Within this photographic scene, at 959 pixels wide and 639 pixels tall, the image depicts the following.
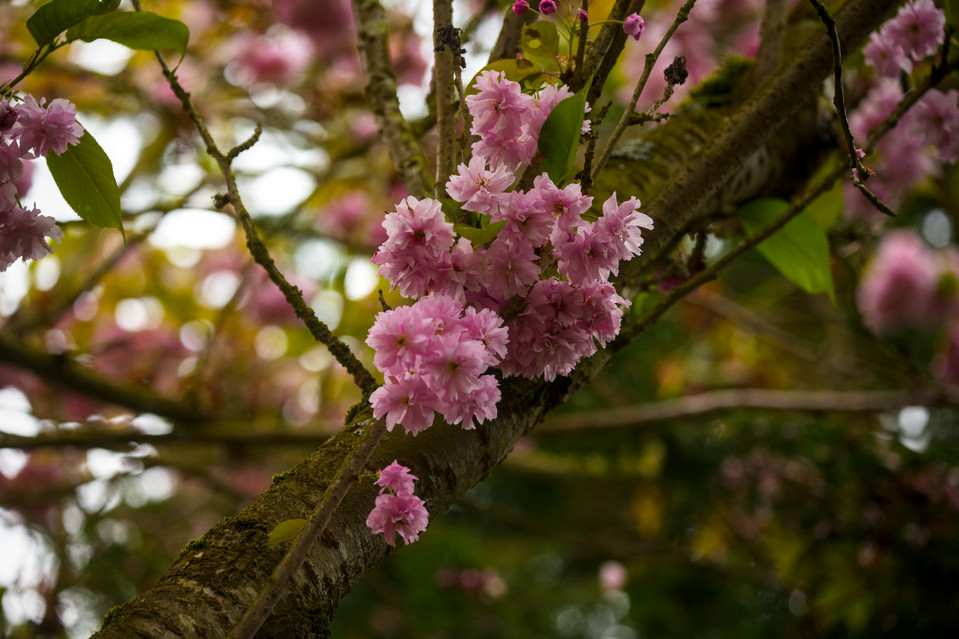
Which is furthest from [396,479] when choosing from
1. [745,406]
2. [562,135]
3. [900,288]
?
[900,288]

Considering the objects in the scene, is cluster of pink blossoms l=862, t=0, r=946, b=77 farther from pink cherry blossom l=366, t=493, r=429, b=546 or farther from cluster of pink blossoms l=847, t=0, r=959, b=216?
pink cherry blossom l=366, t=493, r=429, b=546

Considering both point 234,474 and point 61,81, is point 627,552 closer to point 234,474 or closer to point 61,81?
point 234,474

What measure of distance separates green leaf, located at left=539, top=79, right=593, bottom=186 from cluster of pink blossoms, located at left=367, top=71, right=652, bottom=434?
0.02 metres

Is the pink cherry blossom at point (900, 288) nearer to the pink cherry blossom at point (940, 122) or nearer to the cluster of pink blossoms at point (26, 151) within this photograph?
the pink cherry blossom at point (940, 122)

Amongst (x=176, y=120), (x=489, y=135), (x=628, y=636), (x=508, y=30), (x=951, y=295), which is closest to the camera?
(x=489, y=135)

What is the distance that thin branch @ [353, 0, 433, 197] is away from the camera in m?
1.02

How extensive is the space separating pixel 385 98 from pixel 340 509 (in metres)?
0.68

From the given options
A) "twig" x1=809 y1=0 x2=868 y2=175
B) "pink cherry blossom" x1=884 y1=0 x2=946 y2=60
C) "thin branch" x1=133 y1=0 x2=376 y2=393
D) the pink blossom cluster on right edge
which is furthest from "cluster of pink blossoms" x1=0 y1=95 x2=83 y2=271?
the pink blossom cluster on right edge

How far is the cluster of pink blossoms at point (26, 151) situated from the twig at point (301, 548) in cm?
42

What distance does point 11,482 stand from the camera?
309 cm

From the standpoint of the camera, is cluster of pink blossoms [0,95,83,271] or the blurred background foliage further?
the blurred background foliage

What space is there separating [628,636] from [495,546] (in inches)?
35.4

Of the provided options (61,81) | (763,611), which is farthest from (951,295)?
(61,81)

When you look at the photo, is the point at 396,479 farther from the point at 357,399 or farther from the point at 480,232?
the point at 357,399
